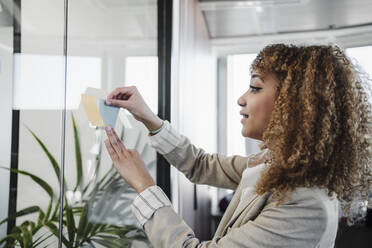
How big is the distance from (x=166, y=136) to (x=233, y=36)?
8.24ft

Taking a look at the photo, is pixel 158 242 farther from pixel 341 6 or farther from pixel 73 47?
pixel 341 6

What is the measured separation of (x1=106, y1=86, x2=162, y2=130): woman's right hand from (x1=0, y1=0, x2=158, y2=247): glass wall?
5 centimetres

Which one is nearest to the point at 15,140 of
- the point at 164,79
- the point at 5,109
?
the point at 5,109

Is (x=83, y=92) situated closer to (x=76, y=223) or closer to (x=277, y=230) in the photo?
(x=76, y=223)

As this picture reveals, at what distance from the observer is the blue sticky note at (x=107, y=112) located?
96 cm

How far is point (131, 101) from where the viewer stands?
3.44ft

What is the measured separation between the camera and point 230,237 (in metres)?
0.84

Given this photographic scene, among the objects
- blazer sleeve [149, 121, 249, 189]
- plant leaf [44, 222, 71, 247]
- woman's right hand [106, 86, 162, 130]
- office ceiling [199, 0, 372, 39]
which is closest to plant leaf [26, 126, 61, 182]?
plant leaf [44, 222, 71, 247]

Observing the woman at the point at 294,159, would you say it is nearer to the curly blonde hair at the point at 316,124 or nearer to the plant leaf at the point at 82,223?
the curly blonde hair at the point at 316,124

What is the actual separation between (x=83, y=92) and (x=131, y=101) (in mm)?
153

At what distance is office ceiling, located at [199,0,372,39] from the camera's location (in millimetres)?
2510

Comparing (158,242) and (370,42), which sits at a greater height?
(370,42)

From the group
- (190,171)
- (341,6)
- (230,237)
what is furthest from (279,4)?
(230,237)

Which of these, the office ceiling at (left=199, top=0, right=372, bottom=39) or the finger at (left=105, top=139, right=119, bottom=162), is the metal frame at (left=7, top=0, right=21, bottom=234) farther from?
the office ceiling at (left=199, top=0, right=372, bottom=39)
